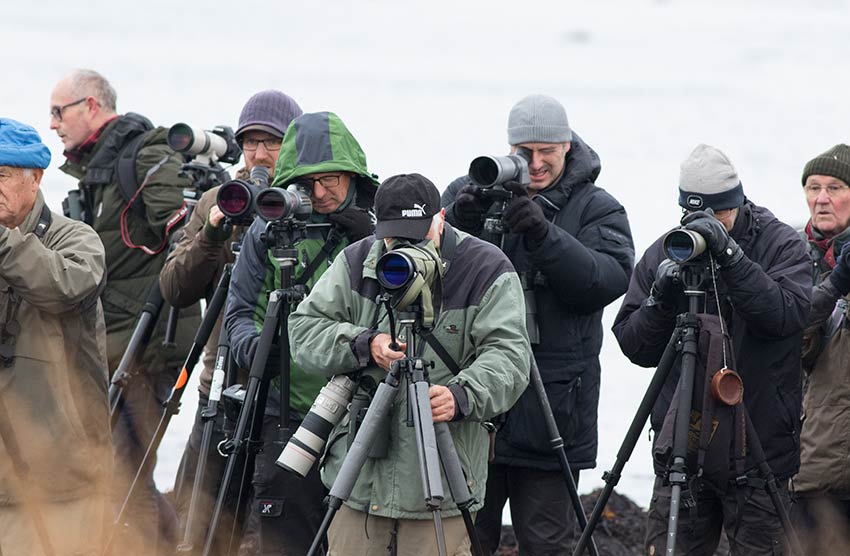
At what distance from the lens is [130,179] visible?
6.07 metres

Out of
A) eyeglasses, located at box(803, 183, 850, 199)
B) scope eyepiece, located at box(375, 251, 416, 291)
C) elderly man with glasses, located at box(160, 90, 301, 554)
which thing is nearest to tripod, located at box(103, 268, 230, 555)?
elderly man with glasses, located at box(160, 90, 301, 554)

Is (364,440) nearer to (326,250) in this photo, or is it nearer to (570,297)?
(326,250)

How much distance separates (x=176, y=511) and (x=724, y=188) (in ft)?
8.39

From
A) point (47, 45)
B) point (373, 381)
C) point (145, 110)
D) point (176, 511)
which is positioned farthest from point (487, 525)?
point (47, 45)

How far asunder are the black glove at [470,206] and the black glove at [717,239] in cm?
79

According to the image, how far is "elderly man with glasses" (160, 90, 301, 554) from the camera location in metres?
5.12

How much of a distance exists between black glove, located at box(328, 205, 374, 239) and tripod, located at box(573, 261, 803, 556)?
3.35ft

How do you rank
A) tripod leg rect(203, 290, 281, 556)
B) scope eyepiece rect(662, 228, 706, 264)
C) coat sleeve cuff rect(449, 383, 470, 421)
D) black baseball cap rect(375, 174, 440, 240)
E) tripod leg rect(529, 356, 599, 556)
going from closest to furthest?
coat sleeve cuff rect(449, 383, 470, 421) → black baseball cap rect(375, 174, 440, 240) → scope eyepiece rect(662, 228, 706, 264) → tripod leg rect(203, 290, 281, 556) → tripod leg rect(529, 356, 599, 556)

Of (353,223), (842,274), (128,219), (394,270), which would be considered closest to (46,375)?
(353,223)

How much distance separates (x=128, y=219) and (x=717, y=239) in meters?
2.84

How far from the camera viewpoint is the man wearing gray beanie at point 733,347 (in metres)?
4.20

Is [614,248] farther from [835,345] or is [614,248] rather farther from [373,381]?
[373,381]

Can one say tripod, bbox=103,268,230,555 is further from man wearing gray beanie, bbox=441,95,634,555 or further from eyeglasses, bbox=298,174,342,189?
man wearing gray beanie, bbox=441,95,634,555

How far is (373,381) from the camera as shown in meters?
3.98
